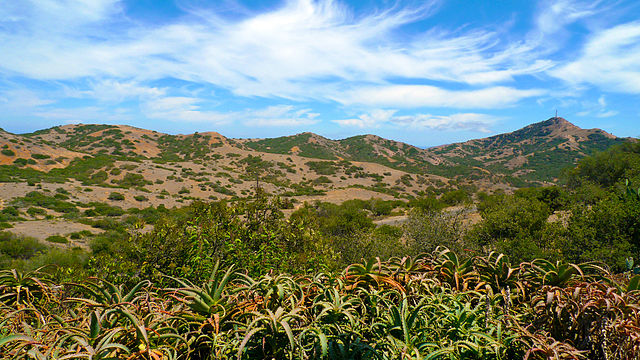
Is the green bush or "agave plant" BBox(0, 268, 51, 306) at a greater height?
"agave plant" BBox(0, 268, 51, 306)

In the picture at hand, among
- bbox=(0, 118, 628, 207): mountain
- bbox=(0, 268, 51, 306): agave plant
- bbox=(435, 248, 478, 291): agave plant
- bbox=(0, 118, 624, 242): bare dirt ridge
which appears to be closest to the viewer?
bbox=(0, 268, 51, 306): agave plant

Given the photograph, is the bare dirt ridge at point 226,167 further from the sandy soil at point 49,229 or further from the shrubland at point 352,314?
the shrubland at point 352,314

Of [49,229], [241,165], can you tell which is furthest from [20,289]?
[241,165]

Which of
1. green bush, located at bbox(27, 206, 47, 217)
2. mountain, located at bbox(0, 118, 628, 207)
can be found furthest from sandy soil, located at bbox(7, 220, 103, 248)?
mountain, located at bbox(0, 118, 628, 207)

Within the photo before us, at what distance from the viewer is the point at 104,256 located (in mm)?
5781

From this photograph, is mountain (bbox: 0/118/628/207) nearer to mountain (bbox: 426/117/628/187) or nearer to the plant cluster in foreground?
mountain (bbox: 426/117/628/187)

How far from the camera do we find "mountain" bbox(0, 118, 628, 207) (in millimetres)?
39969

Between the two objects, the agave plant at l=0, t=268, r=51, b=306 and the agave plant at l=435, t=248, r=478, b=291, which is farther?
the agave plant at l=435, t=248, r=478, b=291

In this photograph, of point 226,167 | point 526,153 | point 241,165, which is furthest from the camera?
point 526,153

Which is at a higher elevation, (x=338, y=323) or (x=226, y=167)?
(x=226, y=167)

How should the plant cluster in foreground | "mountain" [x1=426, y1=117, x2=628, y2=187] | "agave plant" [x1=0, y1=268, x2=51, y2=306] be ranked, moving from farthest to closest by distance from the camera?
"mountain" [x1=426, y1=117, x2=628, y2=187] → "agave plant" [x1=0, y1=268, x2=51, y2=306] → the plant cluster in foreground

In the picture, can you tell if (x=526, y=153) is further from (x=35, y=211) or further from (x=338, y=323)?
(x=338, y=323)

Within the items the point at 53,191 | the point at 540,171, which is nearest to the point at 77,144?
the point at 53,191

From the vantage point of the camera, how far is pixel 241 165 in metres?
62.4
